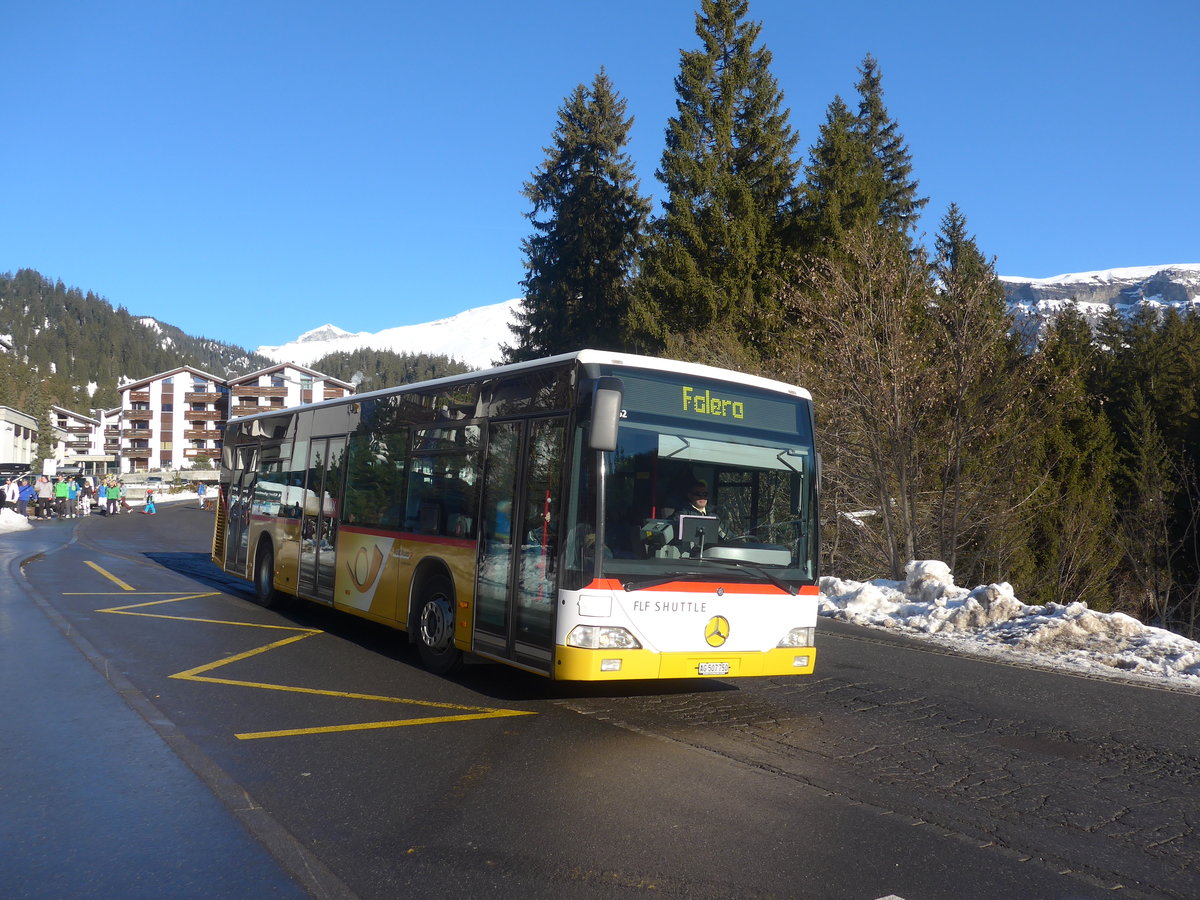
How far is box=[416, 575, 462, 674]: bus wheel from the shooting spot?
8.98m

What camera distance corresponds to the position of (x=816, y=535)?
8.14 metres

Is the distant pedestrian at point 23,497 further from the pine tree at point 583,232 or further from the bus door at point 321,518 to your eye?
the bus door at point 321,518

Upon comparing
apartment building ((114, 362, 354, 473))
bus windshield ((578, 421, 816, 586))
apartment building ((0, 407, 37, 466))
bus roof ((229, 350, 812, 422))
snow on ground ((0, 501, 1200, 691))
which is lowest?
snow on ground ((0, 501, 1200, 691))

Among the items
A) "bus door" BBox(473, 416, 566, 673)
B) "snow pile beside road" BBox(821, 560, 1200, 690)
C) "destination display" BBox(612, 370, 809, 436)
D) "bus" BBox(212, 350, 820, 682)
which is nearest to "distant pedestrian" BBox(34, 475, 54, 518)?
"snow pile beside road" BBox(821, 560, 1200, 690)

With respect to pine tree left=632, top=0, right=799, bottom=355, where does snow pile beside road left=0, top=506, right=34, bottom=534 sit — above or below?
below

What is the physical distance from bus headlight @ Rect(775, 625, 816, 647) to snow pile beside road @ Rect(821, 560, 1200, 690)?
3.83 metres

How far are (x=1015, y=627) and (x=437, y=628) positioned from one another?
23.6 ft

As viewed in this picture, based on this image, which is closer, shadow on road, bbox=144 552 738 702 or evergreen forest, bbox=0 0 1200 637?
shadow on road, bbox=144 552 738 702

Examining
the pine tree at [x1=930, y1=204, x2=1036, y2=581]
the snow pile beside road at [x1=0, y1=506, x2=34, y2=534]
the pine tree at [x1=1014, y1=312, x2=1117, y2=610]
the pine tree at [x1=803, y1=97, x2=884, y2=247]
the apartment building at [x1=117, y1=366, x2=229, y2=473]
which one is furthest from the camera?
the apartment building at [x1=117, y1=366, x2=229, y2=473]

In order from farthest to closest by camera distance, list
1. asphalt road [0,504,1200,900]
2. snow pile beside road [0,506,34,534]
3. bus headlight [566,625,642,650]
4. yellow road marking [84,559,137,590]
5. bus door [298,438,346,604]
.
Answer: snow pile beside road [0,506,34,534] → yellow road marking [84,559,137,590] → bus door [298,438,346,604] → bus headlight [566,625,642,650] → asphalt road [0,504,1200,900]

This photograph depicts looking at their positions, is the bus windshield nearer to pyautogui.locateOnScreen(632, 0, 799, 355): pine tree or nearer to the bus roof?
the bus roof

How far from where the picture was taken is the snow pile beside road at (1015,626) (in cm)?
1030

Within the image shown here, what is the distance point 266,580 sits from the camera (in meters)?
14.2


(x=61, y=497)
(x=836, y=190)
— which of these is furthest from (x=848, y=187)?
(x=61, y=497)
